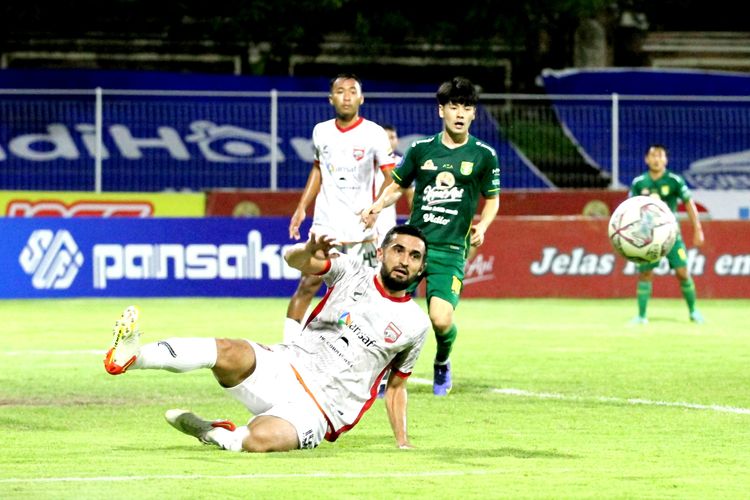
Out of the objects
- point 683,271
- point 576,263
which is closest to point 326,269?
point 683,271

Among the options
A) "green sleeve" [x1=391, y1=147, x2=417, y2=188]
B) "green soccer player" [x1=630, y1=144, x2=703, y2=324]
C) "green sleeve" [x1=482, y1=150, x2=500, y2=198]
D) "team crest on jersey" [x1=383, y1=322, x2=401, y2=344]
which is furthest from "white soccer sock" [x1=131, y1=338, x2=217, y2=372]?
"green soccer player" [x1=630, y1=144, x2=703, y2=324]

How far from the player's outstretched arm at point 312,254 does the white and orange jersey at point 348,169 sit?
16.7ft

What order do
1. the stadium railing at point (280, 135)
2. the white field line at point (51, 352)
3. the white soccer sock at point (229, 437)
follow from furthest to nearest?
the stadium railing at point (280, 135) → the white field line at point (51, 352) → the white soccer sock at point (229, 437)

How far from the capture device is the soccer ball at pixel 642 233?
14766 mm

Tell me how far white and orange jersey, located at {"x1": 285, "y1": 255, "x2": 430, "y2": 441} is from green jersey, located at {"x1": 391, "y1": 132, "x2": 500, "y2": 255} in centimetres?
291

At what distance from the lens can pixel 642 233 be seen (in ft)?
48.6

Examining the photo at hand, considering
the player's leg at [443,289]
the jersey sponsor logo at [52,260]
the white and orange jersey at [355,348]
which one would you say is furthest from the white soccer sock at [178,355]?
the jersey sponsor logo at [52,260]

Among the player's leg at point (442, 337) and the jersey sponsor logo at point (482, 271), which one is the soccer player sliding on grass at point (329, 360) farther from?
the jersey sponsor logo at point (482, 271)

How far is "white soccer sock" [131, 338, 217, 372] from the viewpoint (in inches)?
348

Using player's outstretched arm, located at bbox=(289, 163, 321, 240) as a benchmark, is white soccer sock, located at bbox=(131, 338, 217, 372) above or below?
below

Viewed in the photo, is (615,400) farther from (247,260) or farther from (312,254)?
(247,260)

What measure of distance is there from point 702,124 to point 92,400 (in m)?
18.3

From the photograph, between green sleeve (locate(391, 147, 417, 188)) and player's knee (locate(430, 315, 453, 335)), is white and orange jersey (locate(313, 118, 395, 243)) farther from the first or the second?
player's knee (locate(430, 315, 453, 335))

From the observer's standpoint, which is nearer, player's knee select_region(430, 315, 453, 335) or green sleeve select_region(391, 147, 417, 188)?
player's knee select_region(430, 315, 453, 335)
